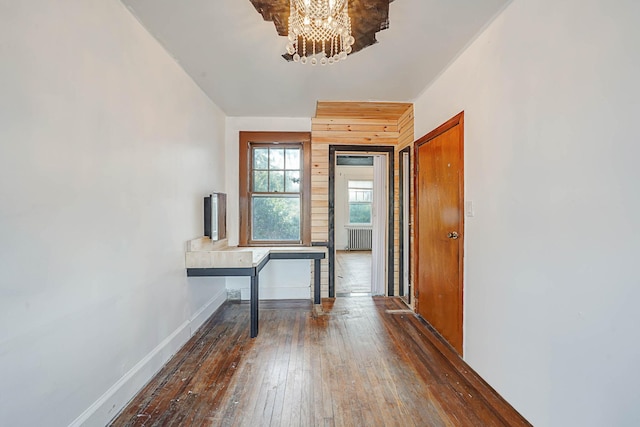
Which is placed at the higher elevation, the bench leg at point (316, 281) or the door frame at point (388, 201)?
the door frame at point (388, 201)

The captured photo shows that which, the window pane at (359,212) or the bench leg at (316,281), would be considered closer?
the bench leg at (316,281)

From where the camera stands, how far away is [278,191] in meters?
4.11

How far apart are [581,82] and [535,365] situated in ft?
4.84

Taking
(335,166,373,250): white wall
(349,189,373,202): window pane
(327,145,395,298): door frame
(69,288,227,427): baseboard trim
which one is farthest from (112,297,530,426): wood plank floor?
(349,189,373,202): window pane

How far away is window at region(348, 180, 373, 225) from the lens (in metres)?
8.52

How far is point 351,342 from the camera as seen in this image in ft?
8.87

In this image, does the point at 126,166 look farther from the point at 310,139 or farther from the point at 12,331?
the point at 310,139

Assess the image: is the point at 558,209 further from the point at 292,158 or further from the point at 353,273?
the point at 353,273

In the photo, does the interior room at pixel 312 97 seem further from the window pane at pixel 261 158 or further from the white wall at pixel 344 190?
the white wall at pixel 344 190

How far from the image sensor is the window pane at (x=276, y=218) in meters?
4.11

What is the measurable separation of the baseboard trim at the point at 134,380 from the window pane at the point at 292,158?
2220 millimetres

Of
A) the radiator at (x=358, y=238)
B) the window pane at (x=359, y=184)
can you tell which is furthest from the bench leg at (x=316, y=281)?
the window pane at (x=359, y=184)

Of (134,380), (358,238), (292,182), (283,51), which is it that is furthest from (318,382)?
(358,238)

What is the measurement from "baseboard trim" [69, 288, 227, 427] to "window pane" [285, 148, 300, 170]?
2.22 metres
